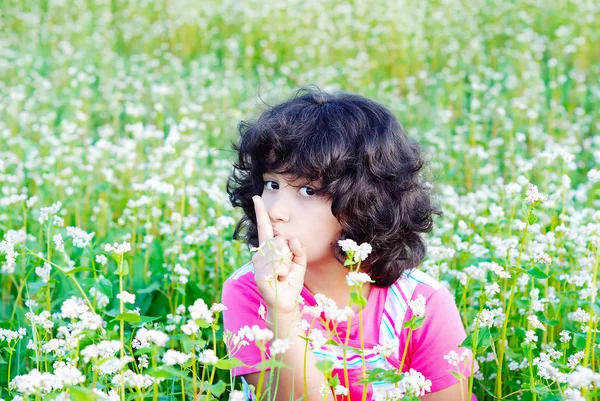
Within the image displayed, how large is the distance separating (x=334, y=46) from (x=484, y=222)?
14.0ft

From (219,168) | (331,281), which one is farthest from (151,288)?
(219,168)

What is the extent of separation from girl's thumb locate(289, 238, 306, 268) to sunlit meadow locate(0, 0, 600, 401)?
30 cm

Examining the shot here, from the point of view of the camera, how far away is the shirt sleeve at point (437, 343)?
2.27m

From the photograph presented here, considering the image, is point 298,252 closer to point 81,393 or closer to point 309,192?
point 309,192

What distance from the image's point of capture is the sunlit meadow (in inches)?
78.7

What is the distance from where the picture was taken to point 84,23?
739 centimetres

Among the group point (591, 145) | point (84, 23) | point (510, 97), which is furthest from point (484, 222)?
point (84, 23)

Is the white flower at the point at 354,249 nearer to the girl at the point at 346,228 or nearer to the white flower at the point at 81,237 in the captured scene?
the girl at the point at 346,228

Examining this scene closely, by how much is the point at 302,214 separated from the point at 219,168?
8.19 ft

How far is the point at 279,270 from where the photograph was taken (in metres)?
1.93

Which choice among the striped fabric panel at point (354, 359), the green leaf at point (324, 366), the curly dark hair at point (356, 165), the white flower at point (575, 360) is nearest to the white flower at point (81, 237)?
the curly dark hair at point (356, 165)

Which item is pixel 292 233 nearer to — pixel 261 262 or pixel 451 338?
pixel 261 262

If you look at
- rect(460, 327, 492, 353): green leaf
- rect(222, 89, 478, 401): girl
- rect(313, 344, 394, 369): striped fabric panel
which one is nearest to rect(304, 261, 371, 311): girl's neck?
rect(222, 89, 478, 401): girl

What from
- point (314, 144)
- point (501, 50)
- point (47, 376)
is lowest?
point (47, 376)
